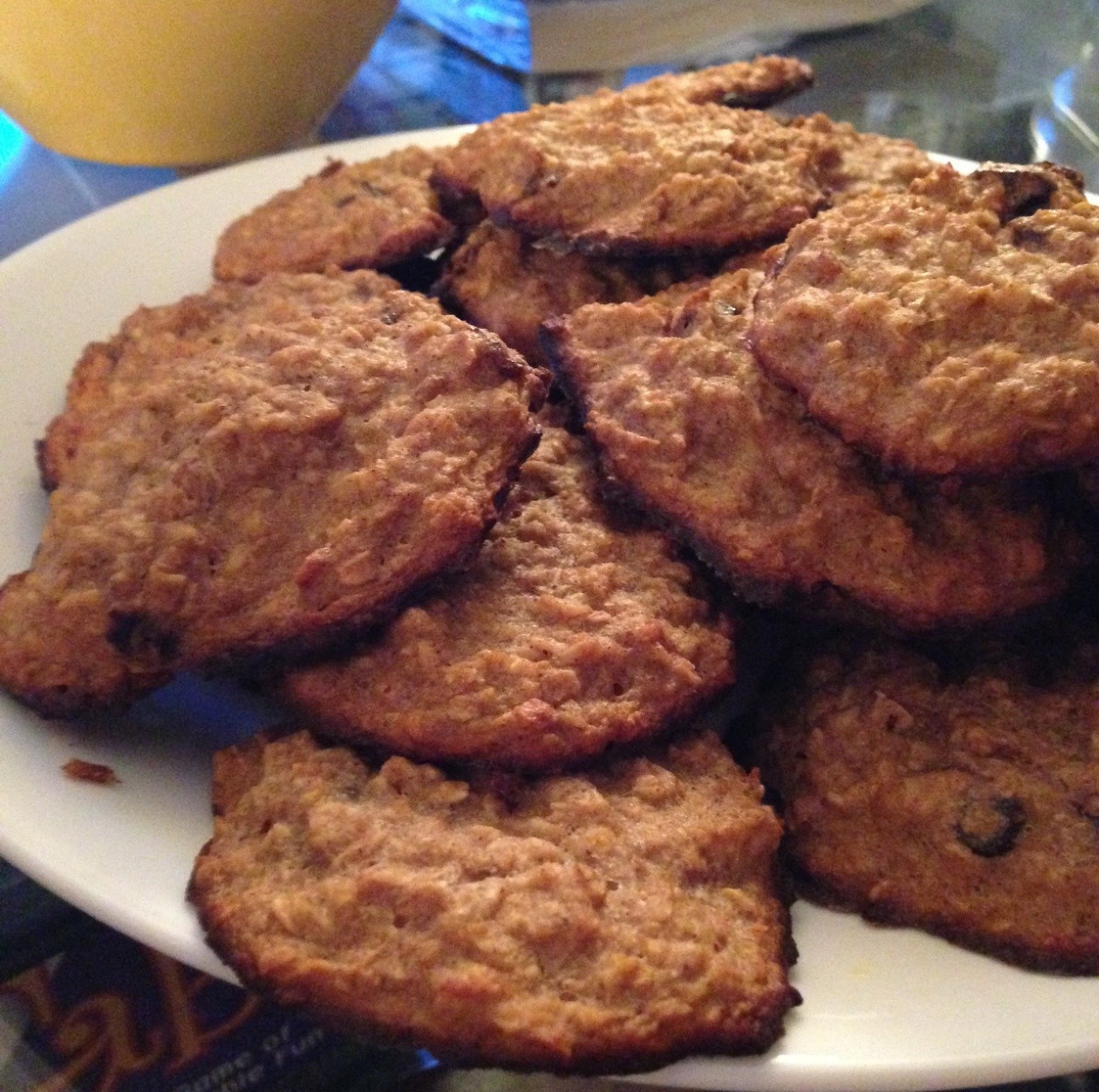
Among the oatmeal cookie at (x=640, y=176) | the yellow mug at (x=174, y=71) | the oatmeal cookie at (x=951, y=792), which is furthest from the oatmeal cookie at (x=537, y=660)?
the yellow mug at (x=174, y=71)

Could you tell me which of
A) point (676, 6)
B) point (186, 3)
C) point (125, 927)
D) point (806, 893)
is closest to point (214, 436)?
point (125, 927)

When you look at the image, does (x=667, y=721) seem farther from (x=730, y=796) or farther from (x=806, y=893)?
(x=806, y=893)

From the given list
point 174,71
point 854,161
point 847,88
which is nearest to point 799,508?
point 854,161

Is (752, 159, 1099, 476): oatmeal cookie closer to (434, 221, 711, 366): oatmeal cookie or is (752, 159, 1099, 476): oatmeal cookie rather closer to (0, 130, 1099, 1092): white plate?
(434, 221, 711, 366): oatmeal cookie

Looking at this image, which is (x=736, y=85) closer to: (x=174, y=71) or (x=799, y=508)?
(x=799, y=508)

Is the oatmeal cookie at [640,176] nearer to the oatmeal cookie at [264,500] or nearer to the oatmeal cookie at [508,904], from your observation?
the oatmeal cookie at [264,500]

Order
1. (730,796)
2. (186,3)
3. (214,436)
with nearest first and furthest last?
(730,796), (214,436), (186,3)
